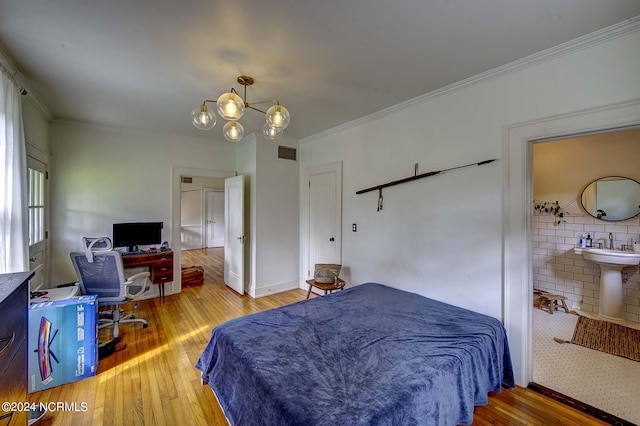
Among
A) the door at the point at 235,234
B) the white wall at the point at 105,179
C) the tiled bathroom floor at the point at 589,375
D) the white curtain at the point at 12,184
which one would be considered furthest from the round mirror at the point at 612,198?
the white curtain at the point at 12,184

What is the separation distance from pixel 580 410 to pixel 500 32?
2.60m

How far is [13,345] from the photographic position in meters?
1.08

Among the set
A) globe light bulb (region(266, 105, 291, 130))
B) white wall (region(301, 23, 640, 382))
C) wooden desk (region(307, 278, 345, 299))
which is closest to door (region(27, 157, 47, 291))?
globe light bulb (region(266, 105, 291, 130))

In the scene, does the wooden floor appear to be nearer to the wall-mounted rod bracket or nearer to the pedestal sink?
the wall-mounted rod bracket

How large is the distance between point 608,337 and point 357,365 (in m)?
3.04

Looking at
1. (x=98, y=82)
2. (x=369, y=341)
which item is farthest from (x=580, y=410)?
(x=98, y=82)

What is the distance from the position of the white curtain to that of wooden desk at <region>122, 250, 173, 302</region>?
1.45m

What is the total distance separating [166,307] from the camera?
3609 mm

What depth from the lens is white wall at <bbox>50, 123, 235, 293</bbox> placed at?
11.2ft

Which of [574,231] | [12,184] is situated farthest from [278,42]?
[574,231]

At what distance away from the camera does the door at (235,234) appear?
13.4 feet

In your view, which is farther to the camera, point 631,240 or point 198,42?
point 631,240

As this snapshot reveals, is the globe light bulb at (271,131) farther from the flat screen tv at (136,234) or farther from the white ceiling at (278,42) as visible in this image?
the flat screen tv at (136,234)

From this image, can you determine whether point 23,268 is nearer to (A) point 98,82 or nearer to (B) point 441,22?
(A) point 98,82
